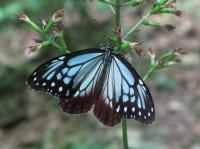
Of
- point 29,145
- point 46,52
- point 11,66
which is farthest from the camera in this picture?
point 46,52

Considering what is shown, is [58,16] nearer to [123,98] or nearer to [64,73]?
[64,73]

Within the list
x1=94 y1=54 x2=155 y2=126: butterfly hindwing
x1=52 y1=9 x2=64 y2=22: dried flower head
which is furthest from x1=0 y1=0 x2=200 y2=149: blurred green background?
x1=94 y1=54 x2=155 y2=126: butterfly hindwing

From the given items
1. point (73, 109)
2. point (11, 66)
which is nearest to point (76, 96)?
point (73, 109)

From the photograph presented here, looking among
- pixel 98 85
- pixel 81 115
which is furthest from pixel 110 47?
pixel 81 115

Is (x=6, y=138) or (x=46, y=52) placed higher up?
(x=46, y=52)

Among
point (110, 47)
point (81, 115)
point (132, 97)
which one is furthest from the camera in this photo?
point (81, 115)

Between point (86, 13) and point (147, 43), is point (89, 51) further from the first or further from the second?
point (147, 43)

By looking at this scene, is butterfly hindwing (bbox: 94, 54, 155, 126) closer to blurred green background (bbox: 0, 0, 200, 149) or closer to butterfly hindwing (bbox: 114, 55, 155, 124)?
butterfly hindwing (bbox: 114, 55, 155, 124)
